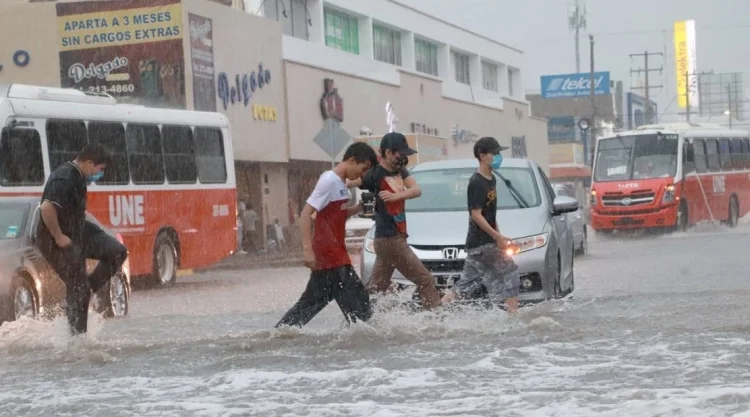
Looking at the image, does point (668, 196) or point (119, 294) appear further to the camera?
point (668, 196)

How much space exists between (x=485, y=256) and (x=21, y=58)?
2706 cm

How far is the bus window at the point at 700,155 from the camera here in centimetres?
3884

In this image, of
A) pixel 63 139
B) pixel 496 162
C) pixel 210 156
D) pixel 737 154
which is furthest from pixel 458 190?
pixel 737 154

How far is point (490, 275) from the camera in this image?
37.8 ft

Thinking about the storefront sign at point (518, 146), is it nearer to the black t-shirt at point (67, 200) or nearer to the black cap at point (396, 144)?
the black cap at point (396, 144)

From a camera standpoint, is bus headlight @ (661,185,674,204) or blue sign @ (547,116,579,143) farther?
blue sign @ (547,116,579,143)

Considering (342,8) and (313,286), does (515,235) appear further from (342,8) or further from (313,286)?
(342,8)

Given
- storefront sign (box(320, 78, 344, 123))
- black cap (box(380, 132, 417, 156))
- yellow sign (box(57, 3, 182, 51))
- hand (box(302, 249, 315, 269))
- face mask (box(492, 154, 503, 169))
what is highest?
yellow sign (box(57, 3, 182, 51))

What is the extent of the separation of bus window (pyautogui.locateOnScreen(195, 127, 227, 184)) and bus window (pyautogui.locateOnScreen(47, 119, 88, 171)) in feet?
11.8

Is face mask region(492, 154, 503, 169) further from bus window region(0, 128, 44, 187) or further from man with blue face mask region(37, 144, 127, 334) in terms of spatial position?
bus window region(0, 128, 44, 187)

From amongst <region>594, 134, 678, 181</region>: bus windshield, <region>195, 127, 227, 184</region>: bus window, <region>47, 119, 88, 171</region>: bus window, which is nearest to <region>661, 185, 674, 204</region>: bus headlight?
<region>594, 134, 678, 181</region>: bus windshield

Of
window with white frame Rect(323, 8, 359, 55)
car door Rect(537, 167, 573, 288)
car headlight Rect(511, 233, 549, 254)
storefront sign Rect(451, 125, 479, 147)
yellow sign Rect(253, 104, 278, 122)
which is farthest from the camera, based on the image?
storefront sign Rect(451, 125, 479, 147)

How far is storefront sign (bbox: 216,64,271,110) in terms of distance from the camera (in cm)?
3641

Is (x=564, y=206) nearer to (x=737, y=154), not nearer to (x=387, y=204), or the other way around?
(x=387, y=204)
